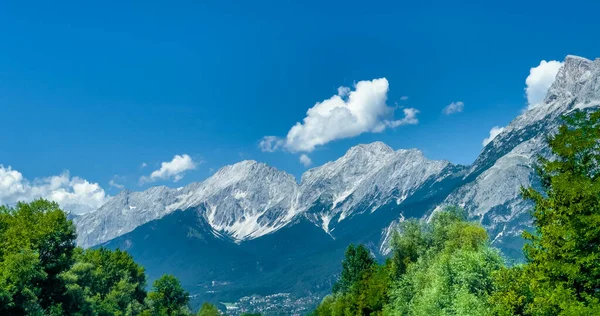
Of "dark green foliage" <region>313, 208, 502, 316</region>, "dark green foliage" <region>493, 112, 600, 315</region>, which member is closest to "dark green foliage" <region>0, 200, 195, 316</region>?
"dark green foliage" <region>313, 208, 502, 316</region>

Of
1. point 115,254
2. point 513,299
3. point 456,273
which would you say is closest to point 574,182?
point 513,299

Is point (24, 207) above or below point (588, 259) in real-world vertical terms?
Answer: above

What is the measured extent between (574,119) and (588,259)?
11.6 metres

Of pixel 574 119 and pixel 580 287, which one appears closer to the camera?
pixel 580 287

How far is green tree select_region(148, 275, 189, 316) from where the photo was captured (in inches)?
4561

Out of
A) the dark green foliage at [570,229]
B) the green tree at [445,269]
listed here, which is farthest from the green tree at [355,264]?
the dark green foliage at [570,229]

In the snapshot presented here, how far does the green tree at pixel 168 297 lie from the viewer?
116m

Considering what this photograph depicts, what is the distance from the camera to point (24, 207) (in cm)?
6475

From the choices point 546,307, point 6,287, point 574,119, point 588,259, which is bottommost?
point 546,307

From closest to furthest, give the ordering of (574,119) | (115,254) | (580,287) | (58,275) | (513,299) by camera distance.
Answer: (580,287) → (574,119) → (513,299) → (58,275) → (115,254)

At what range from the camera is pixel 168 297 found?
390ft

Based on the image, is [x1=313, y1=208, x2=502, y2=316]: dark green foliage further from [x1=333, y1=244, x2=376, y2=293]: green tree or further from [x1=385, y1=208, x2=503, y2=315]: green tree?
[x1=333, y1=244, x2=376, y2=293]: green tree

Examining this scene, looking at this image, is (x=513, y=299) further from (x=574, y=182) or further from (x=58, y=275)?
(x=58, y=275)

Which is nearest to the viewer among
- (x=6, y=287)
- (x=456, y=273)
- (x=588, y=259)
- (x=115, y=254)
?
(x=588, y=259)
